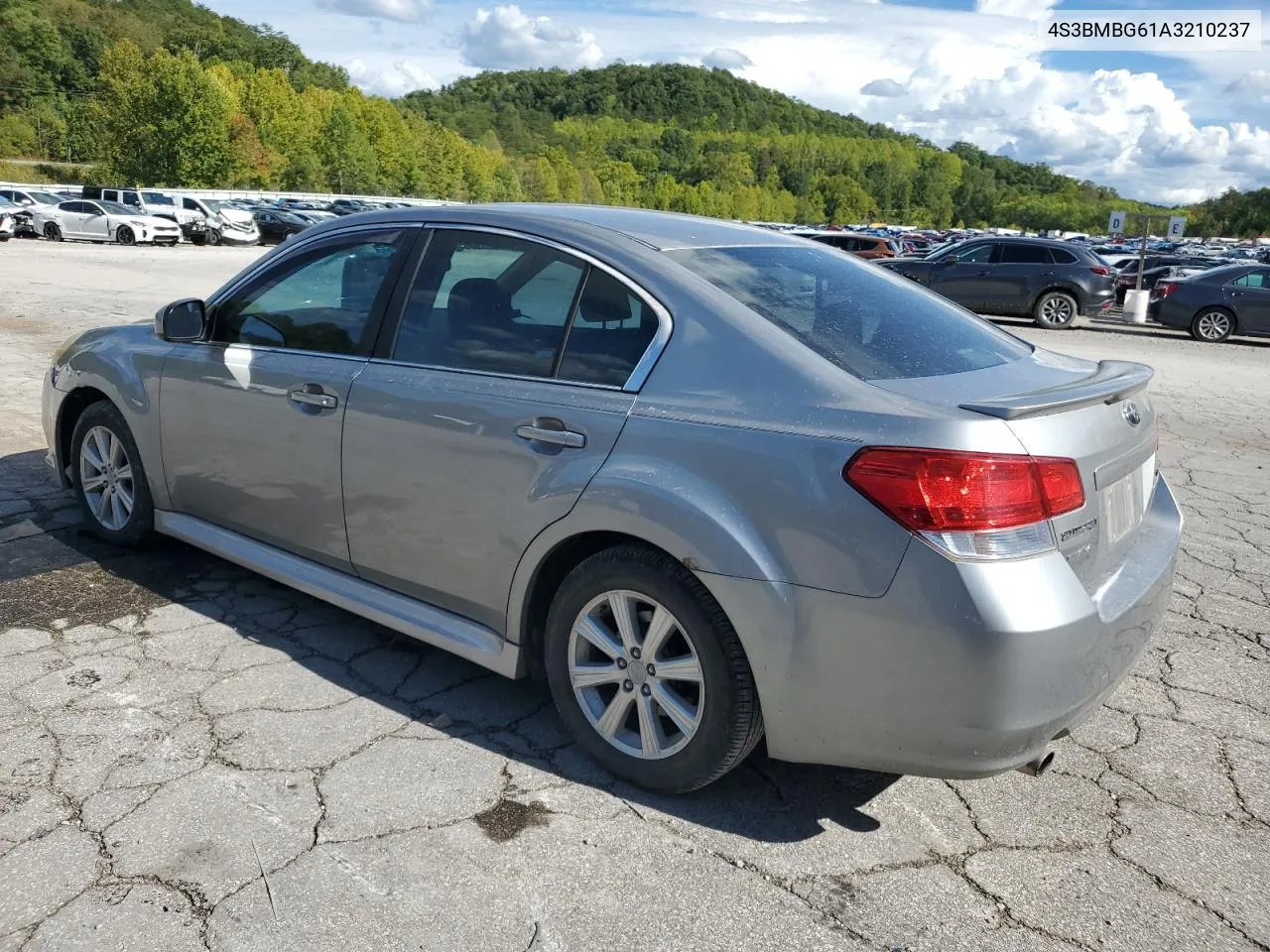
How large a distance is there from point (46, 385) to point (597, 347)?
338 centimetres

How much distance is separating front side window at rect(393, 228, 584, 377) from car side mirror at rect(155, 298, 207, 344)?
3.68 ft

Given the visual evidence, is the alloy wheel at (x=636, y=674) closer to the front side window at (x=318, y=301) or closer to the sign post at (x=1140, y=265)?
the front side window at (x=318, y=301)

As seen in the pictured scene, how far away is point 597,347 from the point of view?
3.04 meters

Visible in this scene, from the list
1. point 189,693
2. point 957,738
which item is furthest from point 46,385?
point 957,738

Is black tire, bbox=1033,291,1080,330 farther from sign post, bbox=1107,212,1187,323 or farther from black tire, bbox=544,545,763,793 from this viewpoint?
black tire, bbox=544,545,763,793

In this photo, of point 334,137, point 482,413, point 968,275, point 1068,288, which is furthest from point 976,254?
point 334,137

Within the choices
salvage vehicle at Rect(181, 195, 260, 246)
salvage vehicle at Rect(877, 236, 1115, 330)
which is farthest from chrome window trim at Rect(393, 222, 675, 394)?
salvage vehicle at Rect(181, 195, 260, 246)

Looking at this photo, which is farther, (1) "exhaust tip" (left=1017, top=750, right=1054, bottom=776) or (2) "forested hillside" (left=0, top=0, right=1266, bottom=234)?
(2) "forested hillside" (left=0, top=0, right=1266, bottom=234)

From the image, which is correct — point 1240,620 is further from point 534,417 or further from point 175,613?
point 175,613

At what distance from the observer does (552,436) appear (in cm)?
297

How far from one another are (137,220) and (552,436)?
1429 inches

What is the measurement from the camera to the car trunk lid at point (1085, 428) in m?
2.54

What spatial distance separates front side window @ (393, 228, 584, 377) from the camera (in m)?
3.17

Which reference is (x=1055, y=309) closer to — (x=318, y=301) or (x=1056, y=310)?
(x=1056, y=310)
